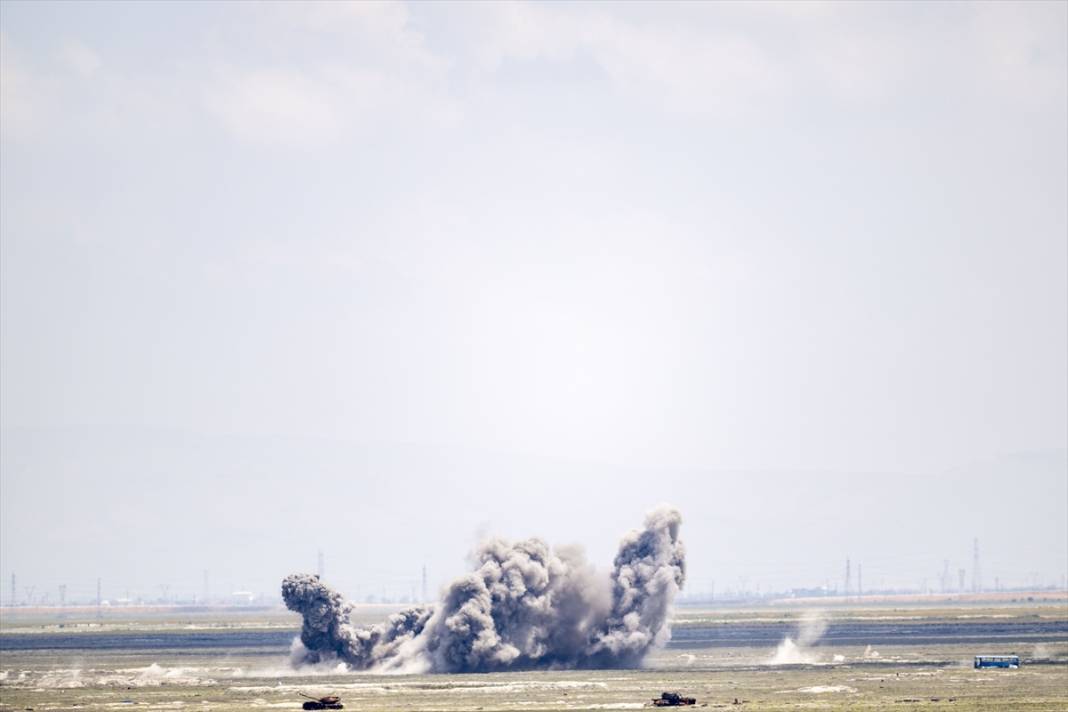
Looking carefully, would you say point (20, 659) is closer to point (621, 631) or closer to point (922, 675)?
point (621, 631)

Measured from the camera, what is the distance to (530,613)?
488 ft

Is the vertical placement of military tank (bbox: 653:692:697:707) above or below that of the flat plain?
above

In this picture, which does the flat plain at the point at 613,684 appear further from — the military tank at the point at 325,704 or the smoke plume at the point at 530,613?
the smoke plume at the point at 530,613

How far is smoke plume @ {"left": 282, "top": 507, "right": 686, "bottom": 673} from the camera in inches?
5812

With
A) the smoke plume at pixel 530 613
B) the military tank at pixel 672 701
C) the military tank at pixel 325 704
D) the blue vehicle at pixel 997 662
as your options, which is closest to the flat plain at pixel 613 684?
the blue vehicle at pixel 997 662

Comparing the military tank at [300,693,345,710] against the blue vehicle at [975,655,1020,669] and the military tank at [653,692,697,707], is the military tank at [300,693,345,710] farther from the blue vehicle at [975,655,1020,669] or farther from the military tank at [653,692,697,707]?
the blue vehicle at [975,655,1020,669]

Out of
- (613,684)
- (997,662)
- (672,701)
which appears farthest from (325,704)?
(997,662)

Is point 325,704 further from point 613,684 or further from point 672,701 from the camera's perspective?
point 613,684

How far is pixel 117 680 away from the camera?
147750 millimetres

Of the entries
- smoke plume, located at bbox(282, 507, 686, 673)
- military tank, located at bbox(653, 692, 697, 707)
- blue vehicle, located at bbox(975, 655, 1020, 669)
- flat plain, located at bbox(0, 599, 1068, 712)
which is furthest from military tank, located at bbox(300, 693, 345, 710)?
blue vehicle, located at bbox(975, 655, 1020, 669)

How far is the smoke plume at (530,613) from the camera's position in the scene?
14762 cm

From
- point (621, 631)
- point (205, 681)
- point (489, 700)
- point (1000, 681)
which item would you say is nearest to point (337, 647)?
point (205, 681)

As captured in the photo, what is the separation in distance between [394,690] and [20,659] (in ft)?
270

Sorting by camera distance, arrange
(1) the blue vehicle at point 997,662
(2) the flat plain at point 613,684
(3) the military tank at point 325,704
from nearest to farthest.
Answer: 1. (3) the military tank at point 325,704
2. (2) the flat plain at point 613,684
3. (1) the blue vehicle at point 997,662
